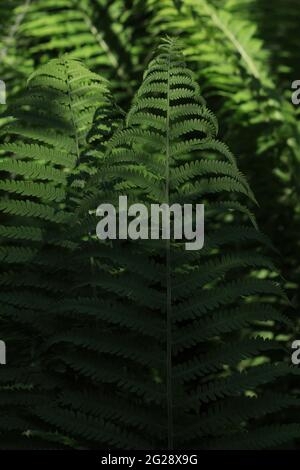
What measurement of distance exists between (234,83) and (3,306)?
1319 mm

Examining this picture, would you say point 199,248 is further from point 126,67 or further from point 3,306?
point 126,67

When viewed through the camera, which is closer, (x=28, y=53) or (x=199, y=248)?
(x=199, y=248)

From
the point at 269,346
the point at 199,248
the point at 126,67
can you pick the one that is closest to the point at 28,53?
the point at 126,67

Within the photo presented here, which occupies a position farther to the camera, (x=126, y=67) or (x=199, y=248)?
(x=126, y=67)

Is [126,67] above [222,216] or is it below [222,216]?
above

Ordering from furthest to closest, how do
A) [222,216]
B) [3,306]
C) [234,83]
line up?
[234,83] → [222,216] → [3,306]

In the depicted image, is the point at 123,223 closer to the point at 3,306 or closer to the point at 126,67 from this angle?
the point at 3,306

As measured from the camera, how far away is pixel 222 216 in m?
2.23

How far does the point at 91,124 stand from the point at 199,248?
459 millimetres
